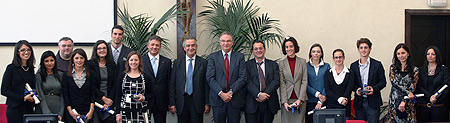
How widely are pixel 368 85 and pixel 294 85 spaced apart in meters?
0.81

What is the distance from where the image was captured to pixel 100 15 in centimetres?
609

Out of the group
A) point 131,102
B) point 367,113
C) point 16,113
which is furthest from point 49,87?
point 367,113

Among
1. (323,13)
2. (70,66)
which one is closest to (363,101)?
(323,13)

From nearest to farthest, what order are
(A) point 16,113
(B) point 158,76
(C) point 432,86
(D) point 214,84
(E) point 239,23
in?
(A) point 16,113 → (D) point 214,84 → (B) point 158,76 → (C) point 432,86 → (E) point 239,23

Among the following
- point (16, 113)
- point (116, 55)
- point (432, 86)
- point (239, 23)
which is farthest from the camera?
point (239, 23)

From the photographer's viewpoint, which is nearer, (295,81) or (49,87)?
(49,87)

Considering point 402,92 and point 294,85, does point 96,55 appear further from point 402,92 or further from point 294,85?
point 402,92

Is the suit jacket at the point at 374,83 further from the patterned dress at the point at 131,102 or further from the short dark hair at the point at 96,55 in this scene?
the short dark hair at the point at 96,55

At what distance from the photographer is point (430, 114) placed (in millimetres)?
5359

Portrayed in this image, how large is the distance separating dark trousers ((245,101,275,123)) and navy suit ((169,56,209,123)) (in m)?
0.49

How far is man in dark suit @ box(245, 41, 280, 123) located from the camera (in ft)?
16.6

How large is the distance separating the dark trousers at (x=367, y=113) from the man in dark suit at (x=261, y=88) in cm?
91

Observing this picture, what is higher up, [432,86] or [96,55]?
[96,55]

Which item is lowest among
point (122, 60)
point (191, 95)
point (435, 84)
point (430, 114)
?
point (430, 114)
